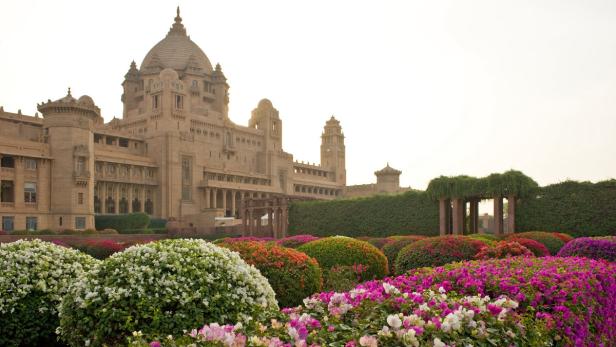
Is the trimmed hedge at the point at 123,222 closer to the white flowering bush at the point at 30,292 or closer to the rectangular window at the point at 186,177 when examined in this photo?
the rectangular window at the point at 186,177

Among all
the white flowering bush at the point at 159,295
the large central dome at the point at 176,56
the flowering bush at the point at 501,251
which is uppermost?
the large central dome at the point at 176,56

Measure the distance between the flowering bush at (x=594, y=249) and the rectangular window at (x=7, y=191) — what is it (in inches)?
1961

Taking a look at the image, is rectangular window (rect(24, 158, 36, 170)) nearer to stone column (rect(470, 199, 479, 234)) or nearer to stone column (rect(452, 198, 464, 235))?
stone column (rect(452, 198, 464, 235))

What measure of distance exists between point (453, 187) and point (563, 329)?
28067mm

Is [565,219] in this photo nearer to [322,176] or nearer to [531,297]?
[531,297]

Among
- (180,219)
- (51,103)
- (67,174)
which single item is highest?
(51,103)

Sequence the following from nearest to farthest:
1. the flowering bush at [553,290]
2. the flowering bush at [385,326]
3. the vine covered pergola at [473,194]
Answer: the flowering bush at [385,326] → the flowering bush at [553,290] → the vine covered pergola at [473,194]

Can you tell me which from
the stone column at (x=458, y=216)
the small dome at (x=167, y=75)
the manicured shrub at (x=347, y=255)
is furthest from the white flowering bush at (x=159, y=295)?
the small dome at (x=167, y=75)

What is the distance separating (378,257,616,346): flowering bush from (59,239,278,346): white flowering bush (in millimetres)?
1841

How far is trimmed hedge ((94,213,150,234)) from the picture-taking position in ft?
191

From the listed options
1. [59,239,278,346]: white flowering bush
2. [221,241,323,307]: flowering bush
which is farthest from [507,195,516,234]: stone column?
[59,239,278,346]: white flowering bush

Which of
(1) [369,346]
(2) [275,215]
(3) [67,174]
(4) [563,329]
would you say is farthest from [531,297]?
(3) [67,174]

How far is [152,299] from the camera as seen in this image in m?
7.62

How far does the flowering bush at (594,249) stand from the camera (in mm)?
15099
